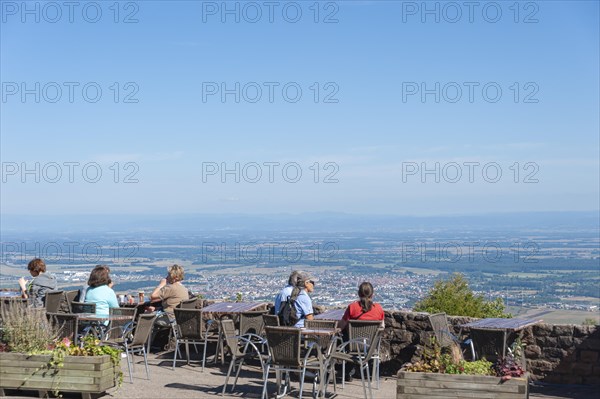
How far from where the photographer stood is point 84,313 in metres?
10.8

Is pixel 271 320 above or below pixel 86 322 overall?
above

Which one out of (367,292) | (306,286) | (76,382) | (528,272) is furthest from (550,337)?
(528,272)

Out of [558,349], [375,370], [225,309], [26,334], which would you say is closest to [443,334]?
[375,370]

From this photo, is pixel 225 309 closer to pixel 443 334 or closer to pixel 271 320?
pixel 271 320

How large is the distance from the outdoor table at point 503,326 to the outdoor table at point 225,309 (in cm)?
292

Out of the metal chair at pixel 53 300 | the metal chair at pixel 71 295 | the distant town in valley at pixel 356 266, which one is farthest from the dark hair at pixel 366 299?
the distant town in valley at pixel 356 266

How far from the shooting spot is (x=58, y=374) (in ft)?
27.4

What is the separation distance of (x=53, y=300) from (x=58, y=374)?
13.4 feet

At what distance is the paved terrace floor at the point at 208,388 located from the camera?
29.6ft

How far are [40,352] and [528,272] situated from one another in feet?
277

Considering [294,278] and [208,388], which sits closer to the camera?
[208,388]

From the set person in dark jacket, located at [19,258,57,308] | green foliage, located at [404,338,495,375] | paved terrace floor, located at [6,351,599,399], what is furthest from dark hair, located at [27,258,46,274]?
green foliage, located at [404,338,495,375]

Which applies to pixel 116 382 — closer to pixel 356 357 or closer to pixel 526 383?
pixel 356 357

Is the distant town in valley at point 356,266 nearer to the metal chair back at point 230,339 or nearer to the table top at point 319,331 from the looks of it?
the metal chair back at point 230,339
